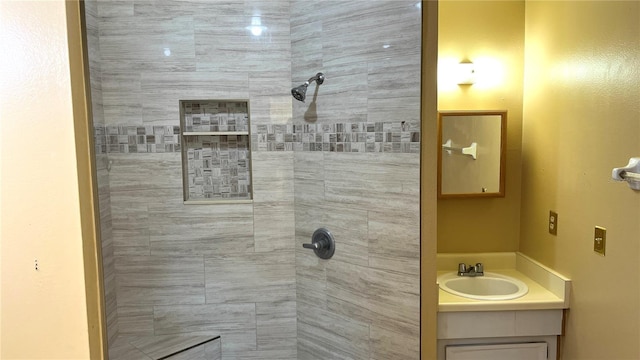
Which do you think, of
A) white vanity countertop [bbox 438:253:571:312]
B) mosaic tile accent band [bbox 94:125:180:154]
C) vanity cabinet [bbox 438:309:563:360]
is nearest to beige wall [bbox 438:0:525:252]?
white vanity countertop [bbox 438:253:571:312]

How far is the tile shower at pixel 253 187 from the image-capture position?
190 cm

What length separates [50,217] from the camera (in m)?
0.68

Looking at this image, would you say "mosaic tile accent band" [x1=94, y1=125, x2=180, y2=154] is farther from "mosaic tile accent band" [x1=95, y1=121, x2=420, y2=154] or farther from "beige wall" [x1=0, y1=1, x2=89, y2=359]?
"beige wall" [x1=0, y1=1, x2=89, y2=359]

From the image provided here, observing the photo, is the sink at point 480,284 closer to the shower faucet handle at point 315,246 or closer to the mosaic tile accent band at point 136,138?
the shower faucet handle at point 315,246

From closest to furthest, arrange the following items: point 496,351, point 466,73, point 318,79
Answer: point 318,79 < point 496,351 < point 466,73

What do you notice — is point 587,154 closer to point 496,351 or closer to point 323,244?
point 496,351

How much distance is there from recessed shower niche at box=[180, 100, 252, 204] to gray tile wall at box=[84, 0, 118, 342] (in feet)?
1.35

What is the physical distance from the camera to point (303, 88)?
2025mm

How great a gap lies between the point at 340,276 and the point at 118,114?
145cm

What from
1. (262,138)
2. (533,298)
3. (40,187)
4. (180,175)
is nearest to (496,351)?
(533,298)

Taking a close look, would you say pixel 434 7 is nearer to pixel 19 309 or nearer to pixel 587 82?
pixel 587 82

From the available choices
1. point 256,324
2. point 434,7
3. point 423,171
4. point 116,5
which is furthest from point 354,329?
point 116,5

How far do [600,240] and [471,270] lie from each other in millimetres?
794

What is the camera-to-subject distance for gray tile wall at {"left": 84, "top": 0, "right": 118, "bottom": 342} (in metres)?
2.09
